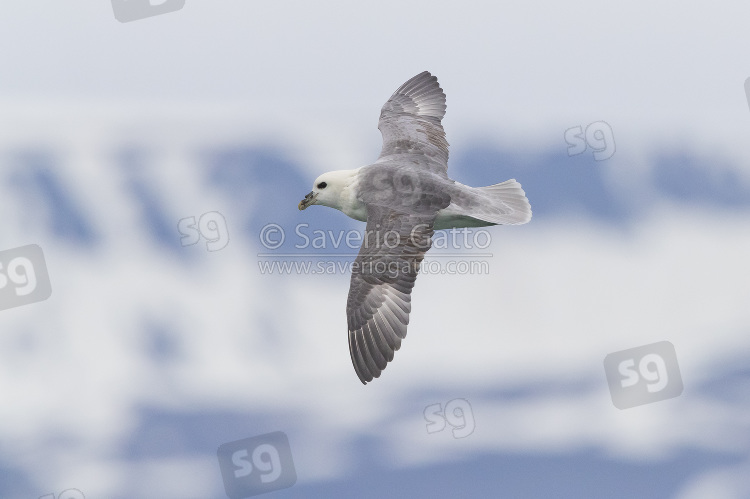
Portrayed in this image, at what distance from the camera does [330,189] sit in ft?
39.1

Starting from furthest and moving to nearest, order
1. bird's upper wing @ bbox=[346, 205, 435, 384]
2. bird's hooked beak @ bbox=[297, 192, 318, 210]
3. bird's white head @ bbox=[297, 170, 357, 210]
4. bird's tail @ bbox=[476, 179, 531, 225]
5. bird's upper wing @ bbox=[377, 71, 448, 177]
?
1. bird's upper wing @ bbox=[377, 71, 448, 177]
2. bird's hooked beak @ bbox=[297, 192, 318, 210]
3. bird's white head @ bbox=[297, 170, 357, 210]
4. bird's tail @ bbox=[476, 179, 531, 225]
5. bird's upper wing @ bbox=[346, 205, 435, 384]

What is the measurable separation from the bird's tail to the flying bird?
10 millimetres

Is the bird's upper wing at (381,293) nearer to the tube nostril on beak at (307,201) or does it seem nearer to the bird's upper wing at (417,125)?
the tube nostril on beak at (307,201)

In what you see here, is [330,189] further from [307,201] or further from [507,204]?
[507,204]

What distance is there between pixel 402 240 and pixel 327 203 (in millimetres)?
1492

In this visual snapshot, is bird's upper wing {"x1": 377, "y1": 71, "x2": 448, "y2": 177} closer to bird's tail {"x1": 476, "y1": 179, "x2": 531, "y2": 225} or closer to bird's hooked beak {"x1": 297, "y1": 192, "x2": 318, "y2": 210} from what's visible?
bird's tail {"x1": 476, "y1": 179, "x2": 531, "y2": 225}

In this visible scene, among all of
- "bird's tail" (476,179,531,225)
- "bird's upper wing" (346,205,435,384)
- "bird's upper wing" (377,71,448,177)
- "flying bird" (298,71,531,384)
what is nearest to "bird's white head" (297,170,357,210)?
"flying bird" (298,71,531,384)

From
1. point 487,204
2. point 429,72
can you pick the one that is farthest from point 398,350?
point 429,72

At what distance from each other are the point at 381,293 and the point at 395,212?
88cm

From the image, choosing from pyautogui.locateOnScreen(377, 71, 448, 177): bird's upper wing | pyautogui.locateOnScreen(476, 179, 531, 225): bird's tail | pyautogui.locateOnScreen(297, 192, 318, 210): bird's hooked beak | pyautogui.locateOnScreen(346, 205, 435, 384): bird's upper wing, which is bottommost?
pyautogui.locateOnScreen(346, 205, 435, 384): bird's upper wing

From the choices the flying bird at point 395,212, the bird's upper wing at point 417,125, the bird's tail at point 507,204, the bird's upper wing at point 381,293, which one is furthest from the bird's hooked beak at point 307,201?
the bird's tail at point 507,204

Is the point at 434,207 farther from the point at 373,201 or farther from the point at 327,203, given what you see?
the point at 327,203

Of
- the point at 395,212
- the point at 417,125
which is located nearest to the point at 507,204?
the point at 395,212

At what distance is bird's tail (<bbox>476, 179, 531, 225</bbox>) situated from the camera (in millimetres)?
11484
